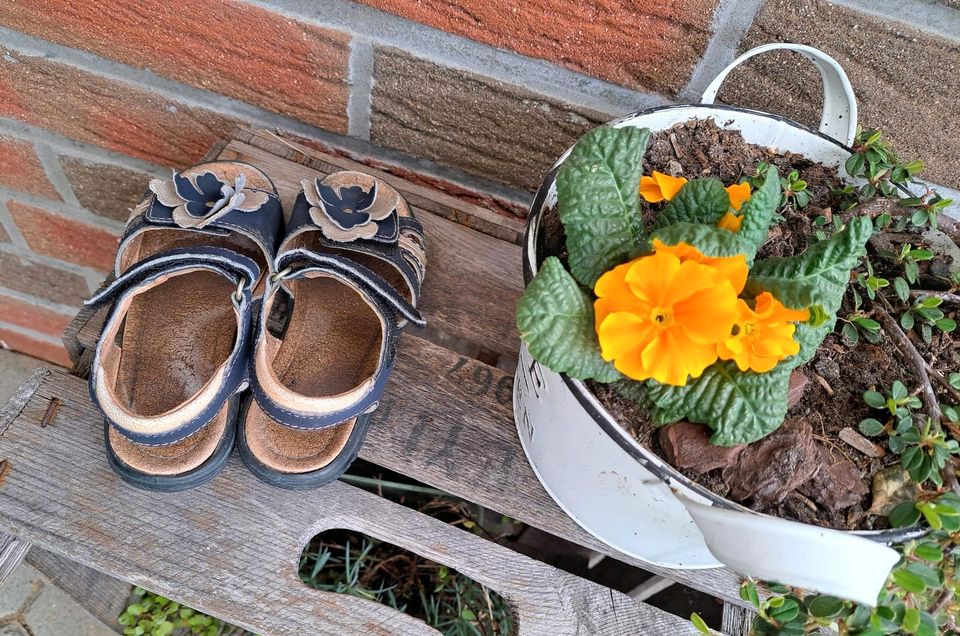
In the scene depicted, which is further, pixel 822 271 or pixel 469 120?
pixel 469 120

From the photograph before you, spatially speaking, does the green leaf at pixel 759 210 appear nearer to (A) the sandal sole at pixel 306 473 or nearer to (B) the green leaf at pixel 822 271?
(B) the green leaf at pixel 822 271

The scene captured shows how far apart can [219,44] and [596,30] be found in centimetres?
53

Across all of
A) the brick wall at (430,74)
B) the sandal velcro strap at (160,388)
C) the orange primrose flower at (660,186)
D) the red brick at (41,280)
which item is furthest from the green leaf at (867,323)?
the red brick at (41,280)

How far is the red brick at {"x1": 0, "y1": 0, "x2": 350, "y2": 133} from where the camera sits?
3.10 feet

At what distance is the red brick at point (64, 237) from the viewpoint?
1.35 metres

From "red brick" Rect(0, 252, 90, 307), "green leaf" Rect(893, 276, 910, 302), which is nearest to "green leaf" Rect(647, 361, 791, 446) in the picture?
"green leaf" Rect(893, 276, 910, 302)

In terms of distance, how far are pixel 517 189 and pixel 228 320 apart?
477 millimetres

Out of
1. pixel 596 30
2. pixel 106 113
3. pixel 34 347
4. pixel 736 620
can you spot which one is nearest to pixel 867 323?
pixel 736 620

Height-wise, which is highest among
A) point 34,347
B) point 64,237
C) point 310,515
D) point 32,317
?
point 310,515

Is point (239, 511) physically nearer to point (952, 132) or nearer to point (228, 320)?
point (228, 320)

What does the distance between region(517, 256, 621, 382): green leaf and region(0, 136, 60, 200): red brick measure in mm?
1084

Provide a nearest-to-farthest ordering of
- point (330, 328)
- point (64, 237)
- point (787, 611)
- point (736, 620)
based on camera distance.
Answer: point (787, 611)
point (736, 620)
point (330, 328)
point (64, 237)

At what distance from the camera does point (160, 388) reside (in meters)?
0.86

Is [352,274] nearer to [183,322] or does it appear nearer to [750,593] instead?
[183,322]
